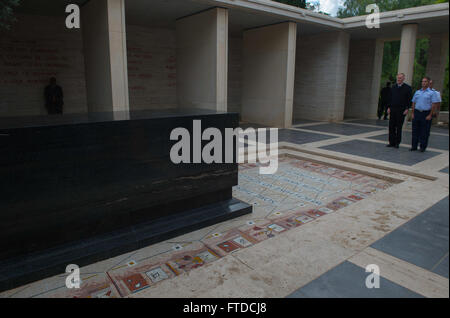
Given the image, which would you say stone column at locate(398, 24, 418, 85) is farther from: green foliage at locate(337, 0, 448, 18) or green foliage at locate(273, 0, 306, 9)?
green foliage at locate(337, 0, 448, 18)

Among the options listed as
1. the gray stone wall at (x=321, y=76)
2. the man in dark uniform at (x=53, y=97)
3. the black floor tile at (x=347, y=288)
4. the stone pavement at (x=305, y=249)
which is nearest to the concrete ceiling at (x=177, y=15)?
the gray stone wall at (x=321, y=76)

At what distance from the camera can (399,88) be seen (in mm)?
8219

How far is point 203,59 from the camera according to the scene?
10.8 metres

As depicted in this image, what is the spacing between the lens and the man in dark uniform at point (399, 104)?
8188 mm

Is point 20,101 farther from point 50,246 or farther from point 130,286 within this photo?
point 130,286

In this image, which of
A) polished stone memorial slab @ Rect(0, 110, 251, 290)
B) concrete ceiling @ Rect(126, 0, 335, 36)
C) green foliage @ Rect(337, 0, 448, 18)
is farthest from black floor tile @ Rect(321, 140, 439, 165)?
green foliage @ Rect(337, 0, 448, 18)

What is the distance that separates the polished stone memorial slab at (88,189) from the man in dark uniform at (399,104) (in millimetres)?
5989

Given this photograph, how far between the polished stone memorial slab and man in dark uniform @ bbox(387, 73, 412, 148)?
5989 mm

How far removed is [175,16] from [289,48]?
13.9ft

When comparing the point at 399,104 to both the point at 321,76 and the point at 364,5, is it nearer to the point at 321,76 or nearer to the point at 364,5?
the point at 321,76

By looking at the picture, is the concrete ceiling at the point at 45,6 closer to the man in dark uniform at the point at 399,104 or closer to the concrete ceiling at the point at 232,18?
the concrete ceiling at the point at 232,18

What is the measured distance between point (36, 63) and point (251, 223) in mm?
9924

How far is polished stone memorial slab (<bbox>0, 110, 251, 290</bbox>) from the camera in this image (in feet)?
9.72

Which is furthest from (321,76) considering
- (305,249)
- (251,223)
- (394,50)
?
(394,50)
